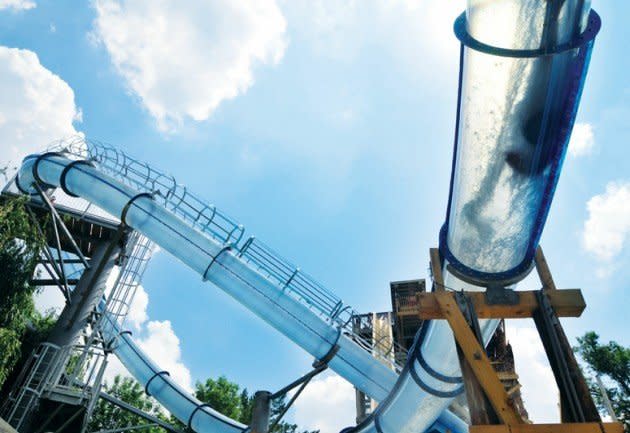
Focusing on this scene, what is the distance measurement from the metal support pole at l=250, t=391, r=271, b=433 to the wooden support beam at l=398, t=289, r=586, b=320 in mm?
3399

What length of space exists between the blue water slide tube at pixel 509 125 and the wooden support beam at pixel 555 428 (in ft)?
3.64

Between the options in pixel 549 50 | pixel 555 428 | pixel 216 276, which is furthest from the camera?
pixel 216 276

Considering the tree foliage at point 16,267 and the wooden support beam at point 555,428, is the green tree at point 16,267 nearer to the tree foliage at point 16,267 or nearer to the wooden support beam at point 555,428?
the tree foliage at point 16,267

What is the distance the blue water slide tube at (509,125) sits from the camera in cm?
229

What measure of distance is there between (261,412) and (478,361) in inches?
149

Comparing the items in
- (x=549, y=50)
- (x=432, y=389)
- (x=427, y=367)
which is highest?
(x=549, y=50)

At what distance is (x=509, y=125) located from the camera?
2.56m

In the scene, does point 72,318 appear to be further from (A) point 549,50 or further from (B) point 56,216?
(A) point 549,50

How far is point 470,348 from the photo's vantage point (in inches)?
116

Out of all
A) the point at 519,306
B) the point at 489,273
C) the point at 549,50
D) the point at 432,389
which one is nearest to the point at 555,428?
the point at 519,306

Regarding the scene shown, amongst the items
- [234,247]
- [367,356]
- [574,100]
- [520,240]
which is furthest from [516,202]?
[234,247]

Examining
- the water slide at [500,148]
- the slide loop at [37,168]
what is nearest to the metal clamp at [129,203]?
the slide loop at [37,168]

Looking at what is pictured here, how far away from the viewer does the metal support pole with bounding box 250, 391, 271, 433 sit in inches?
221

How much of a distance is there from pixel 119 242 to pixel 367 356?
7.66m
